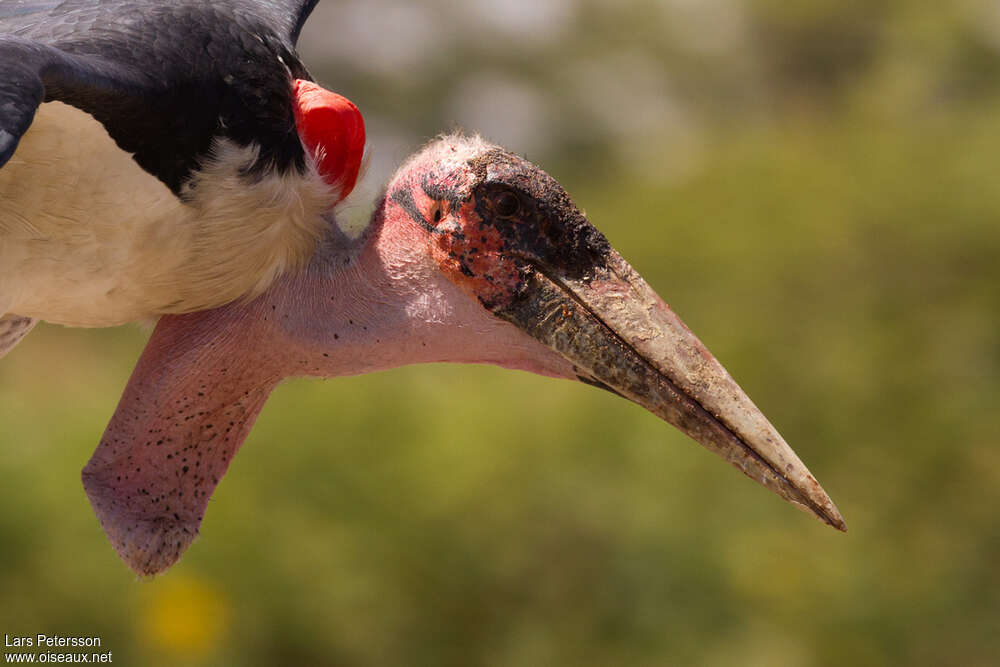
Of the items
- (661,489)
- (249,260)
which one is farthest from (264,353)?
(661,489)

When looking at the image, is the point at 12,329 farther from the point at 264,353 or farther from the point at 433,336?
the point at 433,336

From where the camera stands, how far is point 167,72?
7.38ft

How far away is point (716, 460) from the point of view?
6508mm

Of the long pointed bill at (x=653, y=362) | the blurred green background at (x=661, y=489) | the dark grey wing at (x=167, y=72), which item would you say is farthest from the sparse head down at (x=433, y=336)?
the blurred green background at (x=661, y=489)

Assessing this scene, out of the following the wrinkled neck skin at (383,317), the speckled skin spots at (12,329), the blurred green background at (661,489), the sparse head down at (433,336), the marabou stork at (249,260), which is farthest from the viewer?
the blurred green background at (661,489)

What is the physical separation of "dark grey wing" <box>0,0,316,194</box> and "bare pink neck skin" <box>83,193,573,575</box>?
254 mm

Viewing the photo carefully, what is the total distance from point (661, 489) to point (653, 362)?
399 centimetres

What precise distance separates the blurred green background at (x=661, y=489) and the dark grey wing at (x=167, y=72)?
1578mm

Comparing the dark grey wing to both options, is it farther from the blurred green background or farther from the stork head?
the blurred green background

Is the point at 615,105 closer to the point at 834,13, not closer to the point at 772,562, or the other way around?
the point at 834,13

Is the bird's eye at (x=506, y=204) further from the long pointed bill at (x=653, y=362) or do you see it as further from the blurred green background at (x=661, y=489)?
the blurred green background at (x=661, y=489)

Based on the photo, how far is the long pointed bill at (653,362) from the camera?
7.36ft

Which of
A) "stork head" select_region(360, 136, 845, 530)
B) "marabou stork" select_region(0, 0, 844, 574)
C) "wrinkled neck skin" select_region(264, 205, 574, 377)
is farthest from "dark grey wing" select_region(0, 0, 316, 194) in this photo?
"stork head" select_region(360, 136, 845, 530)

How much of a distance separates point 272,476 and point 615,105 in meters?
12.2
